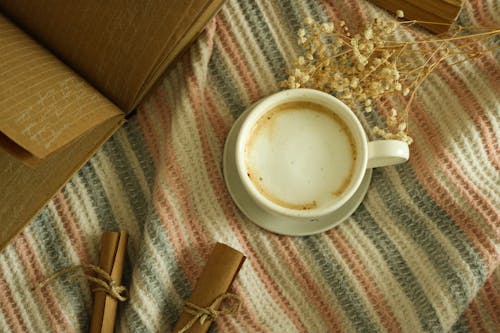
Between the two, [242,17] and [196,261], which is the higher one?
[242,17]

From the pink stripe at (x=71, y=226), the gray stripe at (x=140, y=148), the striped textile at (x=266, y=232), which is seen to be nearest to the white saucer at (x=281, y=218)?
the striped textile at (x=266, y=232)

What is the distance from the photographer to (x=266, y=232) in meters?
0.77

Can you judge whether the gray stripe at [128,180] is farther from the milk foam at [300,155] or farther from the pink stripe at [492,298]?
the pink stripe at [492,298]

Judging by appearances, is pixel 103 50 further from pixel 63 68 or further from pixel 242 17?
pixel 242 17

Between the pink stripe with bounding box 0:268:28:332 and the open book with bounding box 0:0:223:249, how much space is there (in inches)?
2.5

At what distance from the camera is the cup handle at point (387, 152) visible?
2.23 feet

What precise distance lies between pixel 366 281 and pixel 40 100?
48 cm

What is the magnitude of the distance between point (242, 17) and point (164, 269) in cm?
37

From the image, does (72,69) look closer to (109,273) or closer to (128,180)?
(128,180)

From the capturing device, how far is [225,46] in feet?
2.59

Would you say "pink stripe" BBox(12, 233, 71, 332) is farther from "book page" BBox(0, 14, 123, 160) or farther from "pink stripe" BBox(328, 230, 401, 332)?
"pink stripe" BBox(328, 230, 401, 332)

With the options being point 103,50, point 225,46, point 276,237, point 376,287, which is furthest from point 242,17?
point 376,287

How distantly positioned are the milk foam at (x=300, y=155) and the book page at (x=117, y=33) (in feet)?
0.51

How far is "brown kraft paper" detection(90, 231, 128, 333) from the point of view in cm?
72
